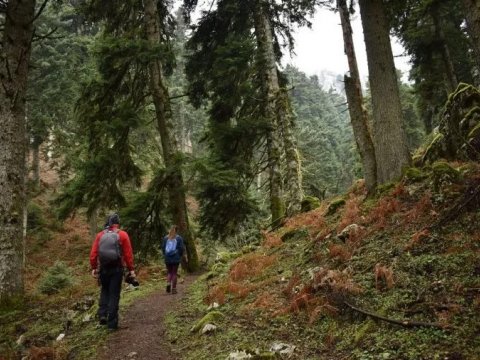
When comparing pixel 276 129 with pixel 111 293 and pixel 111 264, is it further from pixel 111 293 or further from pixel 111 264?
pixel 111 293

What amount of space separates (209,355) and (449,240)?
3.57 m

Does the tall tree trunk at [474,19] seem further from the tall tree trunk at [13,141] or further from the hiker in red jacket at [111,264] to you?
the tall tree trunk at [13,141]

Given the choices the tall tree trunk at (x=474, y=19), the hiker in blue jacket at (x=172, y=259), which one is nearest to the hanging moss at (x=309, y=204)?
the hiker in blue jacket at (x=172, y=259)

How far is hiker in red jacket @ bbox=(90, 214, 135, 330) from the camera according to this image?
7.51 meters

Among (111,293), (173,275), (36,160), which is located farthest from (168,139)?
(36,160)

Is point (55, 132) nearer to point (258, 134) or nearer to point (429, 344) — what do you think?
point (258, 134)

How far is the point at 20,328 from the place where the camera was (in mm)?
7879

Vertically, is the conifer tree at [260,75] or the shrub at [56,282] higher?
the conifer tree at [260,75]

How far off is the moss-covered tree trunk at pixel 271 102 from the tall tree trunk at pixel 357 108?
17.1 ft

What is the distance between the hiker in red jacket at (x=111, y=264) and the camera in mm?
7508

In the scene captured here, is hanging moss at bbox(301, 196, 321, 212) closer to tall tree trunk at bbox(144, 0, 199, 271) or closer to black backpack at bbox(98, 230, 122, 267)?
tall tree trunk at bbox(144, 0, 199, 271)

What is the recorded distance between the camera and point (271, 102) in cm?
1595

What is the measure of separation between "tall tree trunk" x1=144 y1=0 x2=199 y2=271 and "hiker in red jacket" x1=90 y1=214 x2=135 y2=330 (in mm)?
6613

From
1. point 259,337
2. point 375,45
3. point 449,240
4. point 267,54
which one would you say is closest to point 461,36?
point 267,54
